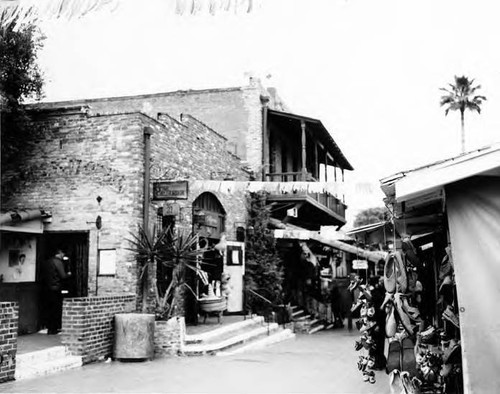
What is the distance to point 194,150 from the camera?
45.9 feet

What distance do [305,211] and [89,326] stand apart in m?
13.3

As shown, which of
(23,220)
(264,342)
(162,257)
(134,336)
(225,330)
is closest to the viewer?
(134,336)

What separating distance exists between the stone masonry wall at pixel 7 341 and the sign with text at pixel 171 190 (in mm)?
4035

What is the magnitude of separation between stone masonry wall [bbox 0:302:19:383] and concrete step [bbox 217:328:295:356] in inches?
155

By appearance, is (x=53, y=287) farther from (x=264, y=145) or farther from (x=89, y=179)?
(x=264, y=145)

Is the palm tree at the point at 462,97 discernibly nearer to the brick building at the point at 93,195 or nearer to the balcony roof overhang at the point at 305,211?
the balcony roof overhang at the point at 305,211

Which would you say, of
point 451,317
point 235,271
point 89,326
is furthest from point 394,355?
point 235,271

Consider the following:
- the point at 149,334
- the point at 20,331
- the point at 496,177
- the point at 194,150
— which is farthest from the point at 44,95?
the point at 496,177

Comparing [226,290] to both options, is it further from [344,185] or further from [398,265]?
[398,265]

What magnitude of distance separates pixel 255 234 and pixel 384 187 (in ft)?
34.7

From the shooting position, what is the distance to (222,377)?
8453 mm

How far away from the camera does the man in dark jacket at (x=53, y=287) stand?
34.8 feet

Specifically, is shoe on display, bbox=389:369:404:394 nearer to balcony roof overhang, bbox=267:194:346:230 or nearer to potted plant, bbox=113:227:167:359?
potted plant, bbox=113:227:167:359

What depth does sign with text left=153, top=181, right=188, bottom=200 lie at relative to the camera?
11242 millimetres
